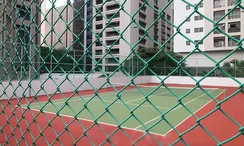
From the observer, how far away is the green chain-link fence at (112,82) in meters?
0.84

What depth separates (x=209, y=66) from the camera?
12.0m

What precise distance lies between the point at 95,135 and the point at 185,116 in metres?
2.24

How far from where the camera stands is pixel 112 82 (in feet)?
33.7

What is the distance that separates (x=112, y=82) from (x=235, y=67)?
23.1 feet

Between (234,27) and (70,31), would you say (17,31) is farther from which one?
(234,27)

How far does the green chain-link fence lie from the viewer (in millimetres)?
836

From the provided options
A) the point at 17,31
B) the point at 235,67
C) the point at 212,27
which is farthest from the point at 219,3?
the point at 17,31

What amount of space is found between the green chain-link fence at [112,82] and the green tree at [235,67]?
0.17ft

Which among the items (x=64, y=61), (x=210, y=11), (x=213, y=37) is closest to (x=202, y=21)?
(x=210, y=11)

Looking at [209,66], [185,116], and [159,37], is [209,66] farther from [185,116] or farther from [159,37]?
[159,37]

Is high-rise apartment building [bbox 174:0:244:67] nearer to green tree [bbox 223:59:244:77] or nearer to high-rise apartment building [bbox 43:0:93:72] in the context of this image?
green tree [bbox 223:59:244:77]

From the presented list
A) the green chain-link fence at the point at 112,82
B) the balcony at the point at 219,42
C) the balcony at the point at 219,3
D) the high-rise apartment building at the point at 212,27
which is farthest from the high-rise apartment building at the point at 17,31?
the balcony at the point at 219,3

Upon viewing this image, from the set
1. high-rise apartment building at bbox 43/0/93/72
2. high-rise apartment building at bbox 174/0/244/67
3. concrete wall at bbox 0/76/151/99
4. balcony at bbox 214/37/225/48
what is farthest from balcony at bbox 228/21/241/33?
high-rise apartment building at bbox 43/0/93/72

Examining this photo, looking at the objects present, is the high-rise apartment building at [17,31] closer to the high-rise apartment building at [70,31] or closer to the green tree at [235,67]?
the high-rise apartment building at [70,31]
